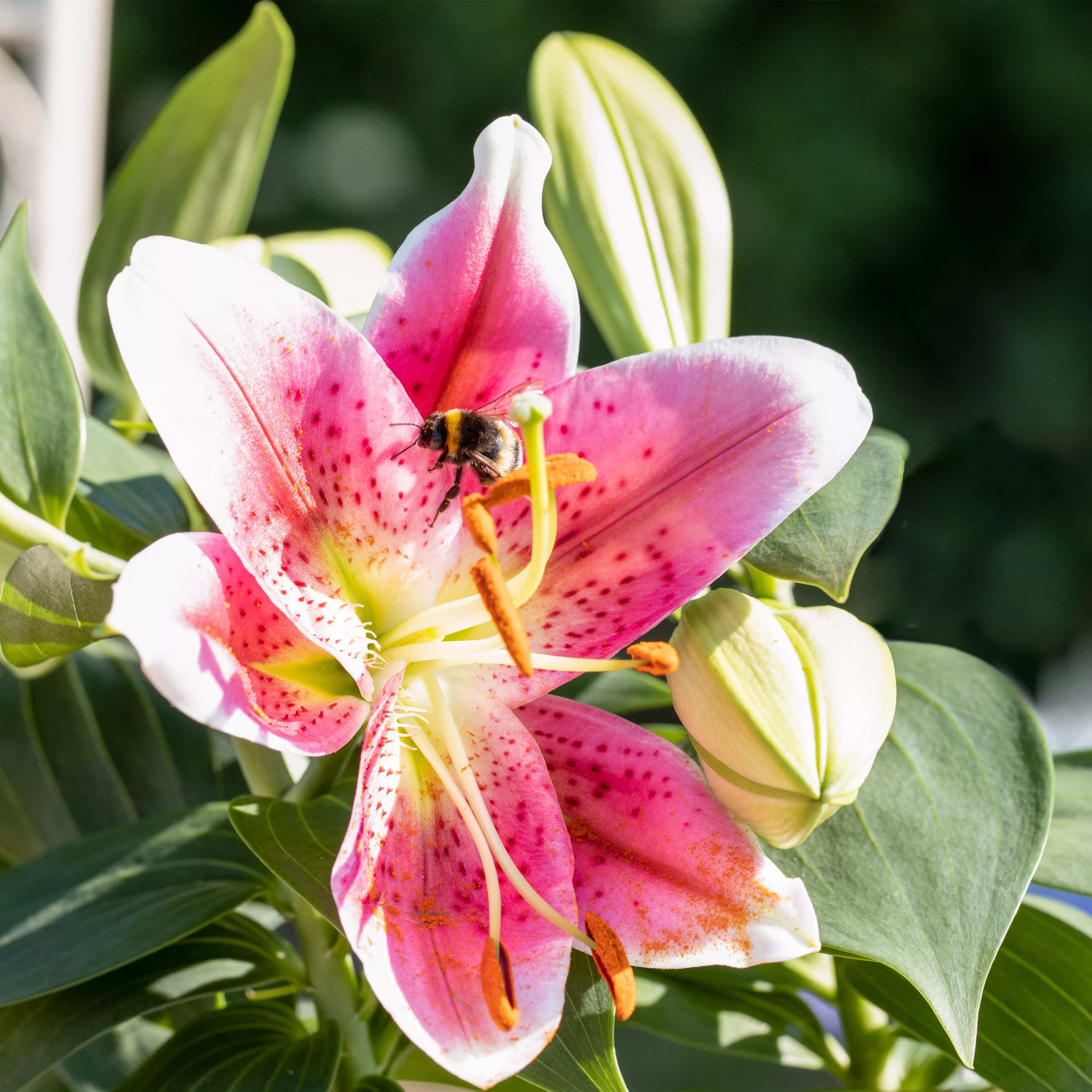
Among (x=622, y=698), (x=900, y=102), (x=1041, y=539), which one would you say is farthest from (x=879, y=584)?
(x=900, y=102)

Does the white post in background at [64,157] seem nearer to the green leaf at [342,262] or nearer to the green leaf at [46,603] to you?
the green leaf at [342,262]

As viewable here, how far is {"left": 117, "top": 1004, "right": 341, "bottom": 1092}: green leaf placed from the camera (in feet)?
1.19

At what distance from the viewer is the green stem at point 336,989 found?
394mm

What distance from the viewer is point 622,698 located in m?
0.45

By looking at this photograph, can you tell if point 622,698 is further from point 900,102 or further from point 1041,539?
point 900,102

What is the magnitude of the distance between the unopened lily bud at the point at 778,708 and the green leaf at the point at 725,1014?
0.17 m

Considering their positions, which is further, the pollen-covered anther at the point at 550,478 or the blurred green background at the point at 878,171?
the blurred green background at the point at 878,171

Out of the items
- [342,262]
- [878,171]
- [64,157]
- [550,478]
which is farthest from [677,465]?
[878,171]

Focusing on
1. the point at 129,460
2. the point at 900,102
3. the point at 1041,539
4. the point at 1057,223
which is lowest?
the point at 1041,539

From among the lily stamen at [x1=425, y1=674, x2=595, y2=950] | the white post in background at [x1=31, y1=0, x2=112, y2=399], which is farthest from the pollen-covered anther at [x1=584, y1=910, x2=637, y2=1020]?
the white post in background at [x1=31, y1=0, x2=112, y2=399]

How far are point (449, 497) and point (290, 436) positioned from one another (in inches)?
2.2

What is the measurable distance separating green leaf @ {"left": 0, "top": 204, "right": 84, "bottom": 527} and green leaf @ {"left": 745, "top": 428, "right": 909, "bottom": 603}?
199 millimetres

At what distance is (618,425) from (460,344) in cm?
5

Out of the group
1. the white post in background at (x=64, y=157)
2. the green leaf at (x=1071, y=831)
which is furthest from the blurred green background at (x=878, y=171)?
the green leaf at (x=1071, y=831)
